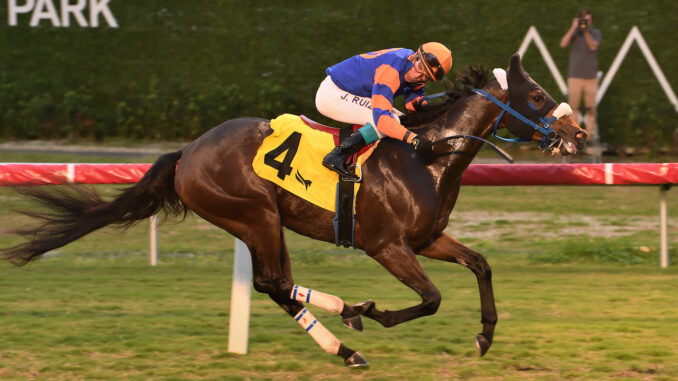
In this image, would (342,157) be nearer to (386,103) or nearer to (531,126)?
(386,103)

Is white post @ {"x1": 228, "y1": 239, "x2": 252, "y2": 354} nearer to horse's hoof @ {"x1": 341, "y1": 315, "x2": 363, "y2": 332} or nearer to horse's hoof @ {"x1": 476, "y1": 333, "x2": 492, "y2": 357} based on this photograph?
horse's hoof @ {"x1": 341, "y1": 315, "x2": 363, "y2": 332}

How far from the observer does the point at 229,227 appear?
17.8 ft

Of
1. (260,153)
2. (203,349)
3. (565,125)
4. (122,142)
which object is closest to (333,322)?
(203,349)

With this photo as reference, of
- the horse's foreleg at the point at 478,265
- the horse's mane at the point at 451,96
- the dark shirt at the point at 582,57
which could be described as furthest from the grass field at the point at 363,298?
the dark shirt at the point at 582,57

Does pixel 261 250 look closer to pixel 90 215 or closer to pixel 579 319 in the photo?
pixel 90 215

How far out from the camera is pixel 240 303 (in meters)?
5.48

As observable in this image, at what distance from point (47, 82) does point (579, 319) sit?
320 inches

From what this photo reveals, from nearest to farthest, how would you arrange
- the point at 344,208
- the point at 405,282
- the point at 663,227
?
the point at 405,282, the point at 344,208, the point at 663,227

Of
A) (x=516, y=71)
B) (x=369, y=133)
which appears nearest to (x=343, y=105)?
(x=369, y=133)

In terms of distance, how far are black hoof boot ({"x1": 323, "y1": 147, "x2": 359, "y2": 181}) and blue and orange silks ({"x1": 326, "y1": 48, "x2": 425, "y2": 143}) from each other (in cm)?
23

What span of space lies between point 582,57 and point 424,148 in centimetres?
639

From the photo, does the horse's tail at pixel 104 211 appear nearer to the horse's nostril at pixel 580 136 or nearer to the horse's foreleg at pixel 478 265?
the horse's foreleg at pixel 478 265

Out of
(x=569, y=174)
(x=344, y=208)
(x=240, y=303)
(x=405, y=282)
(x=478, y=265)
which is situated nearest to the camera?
(x=405, y=282)

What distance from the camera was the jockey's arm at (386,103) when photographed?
202 inches
